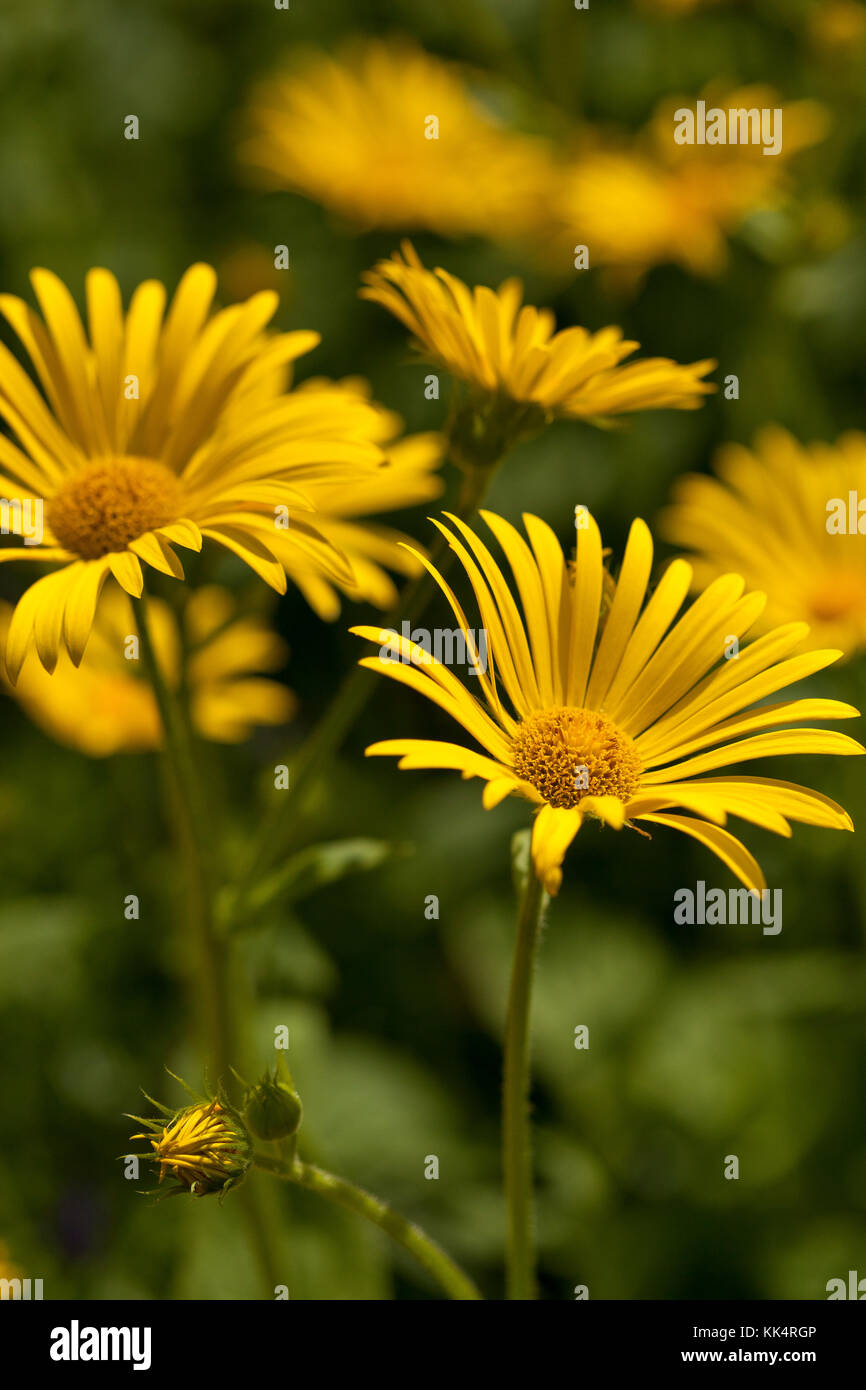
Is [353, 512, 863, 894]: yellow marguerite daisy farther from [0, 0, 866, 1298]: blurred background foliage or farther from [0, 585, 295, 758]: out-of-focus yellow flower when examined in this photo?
[0, 585, 295, 758]: out-of-focus yellow flower

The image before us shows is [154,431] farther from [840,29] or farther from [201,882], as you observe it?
[840,29]

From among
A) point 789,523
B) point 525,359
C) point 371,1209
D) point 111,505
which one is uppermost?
point 789,523

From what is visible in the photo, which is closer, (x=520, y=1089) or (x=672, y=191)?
(x=520, y=1089)

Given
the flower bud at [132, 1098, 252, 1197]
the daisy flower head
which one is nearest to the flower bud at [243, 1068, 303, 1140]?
the flower bud at [132, 1098, 252, 1197]

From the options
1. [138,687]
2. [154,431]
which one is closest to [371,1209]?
[154,431]
